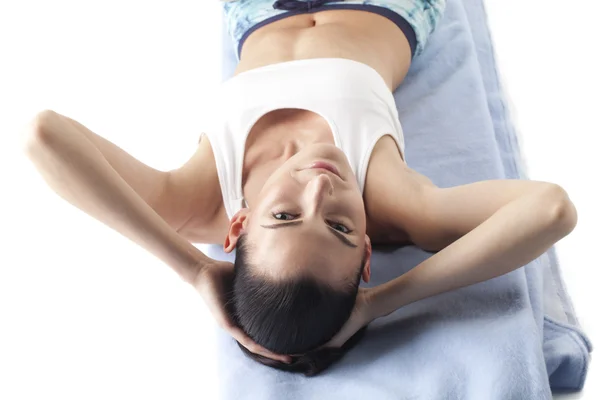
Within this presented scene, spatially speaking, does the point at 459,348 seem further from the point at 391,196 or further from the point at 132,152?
the point at 132,152

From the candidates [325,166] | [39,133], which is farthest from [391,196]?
[39,133]

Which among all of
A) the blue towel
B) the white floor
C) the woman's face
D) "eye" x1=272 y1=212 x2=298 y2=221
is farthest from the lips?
the white floor

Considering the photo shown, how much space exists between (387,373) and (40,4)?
1.55 metres

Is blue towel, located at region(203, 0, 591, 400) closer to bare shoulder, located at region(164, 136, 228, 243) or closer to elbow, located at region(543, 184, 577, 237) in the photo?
bare shoulder, located at region(164, 136, 228, 243)

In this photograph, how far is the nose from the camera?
981 millimetres

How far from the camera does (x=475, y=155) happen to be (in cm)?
134

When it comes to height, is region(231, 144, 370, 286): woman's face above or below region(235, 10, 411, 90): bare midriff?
below

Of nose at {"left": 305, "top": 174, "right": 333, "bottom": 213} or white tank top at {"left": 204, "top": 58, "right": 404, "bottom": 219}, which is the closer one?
nose at {"left": 305, "top": 174, "right": 333, "bottom": 213}

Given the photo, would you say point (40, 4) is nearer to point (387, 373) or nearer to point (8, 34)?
point (8, 34)

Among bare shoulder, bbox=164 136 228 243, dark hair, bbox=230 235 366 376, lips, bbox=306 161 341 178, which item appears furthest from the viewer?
bare shoulder, bbox=164 136 228 243

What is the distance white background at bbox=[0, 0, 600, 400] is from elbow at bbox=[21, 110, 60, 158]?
0.03m

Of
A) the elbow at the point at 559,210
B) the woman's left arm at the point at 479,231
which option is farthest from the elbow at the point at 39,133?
the elbow at the point at 559,210

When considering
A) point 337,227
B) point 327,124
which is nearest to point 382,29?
point 327,124

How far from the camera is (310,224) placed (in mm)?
963
